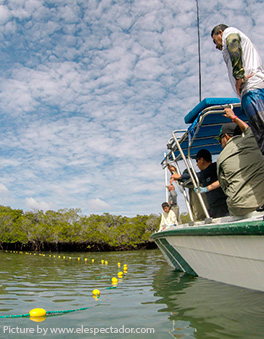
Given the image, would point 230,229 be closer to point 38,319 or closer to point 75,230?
point 38,319

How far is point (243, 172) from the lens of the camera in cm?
320

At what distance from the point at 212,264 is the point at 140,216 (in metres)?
39.5

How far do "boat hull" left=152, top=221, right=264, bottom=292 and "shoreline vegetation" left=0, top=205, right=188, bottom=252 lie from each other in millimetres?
35042

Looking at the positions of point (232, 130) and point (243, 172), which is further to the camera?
point (232, 130)

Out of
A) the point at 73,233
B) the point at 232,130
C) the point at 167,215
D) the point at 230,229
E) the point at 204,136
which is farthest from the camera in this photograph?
the point at 73,233

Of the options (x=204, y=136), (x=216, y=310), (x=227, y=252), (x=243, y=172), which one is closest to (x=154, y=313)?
(x=216, y=310)

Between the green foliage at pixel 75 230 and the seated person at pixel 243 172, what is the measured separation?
121 ft

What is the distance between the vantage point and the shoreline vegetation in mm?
38719

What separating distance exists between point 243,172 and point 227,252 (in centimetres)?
103

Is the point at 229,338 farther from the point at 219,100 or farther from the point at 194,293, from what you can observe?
the point at 219,100

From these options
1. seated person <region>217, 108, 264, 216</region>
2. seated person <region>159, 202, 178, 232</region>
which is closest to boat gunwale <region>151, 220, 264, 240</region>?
seated person <region>217, 108, 264, 216</region>

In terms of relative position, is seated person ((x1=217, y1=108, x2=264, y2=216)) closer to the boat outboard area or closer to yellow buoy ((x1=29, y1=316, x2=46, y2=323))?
the boat outboard area

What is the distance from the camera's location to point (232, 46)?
9.31ft

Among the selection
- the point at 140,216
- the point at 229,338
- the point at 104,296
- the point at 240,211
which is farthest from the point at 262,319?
the point at 140,216
